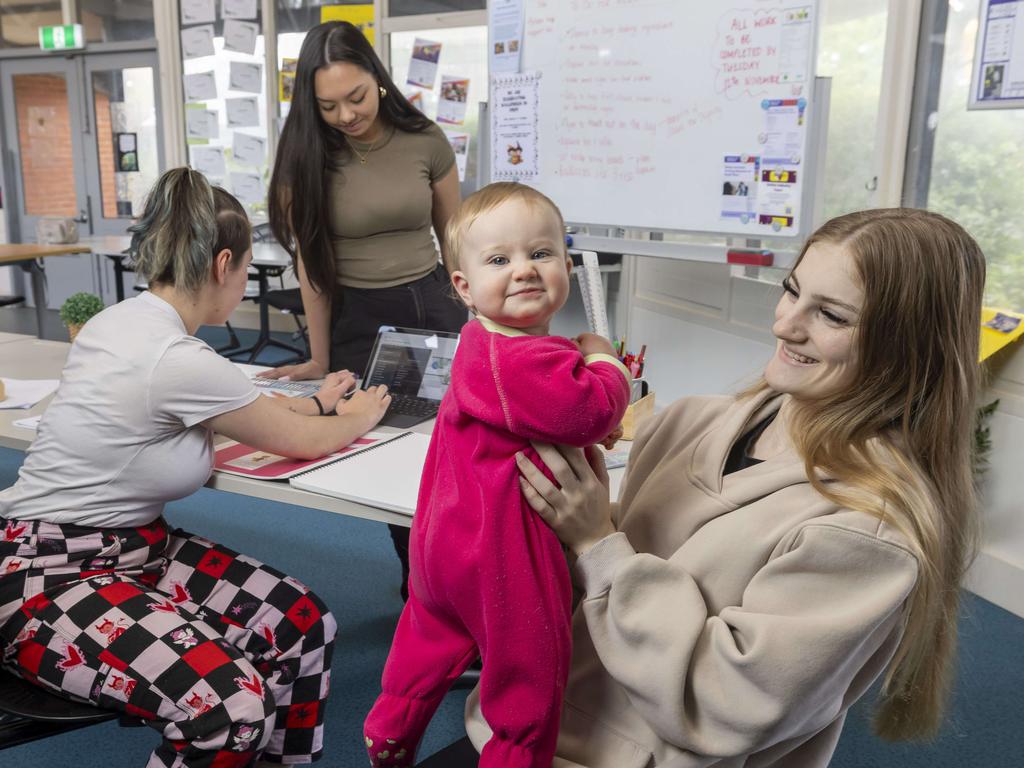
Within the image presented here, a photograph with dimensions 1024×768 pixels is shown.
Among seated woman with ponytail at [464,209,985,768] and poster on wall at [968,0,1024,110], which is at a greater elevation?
poster on wall at [968,0,1024,110]

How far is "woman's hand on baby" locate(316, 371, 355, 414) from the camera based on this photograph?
1.78 m

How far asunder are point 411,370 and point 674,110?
4.24 feet

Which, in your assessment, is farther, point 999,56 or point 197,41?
point 197,41

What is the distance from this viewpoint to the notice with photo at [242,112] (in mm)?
6082

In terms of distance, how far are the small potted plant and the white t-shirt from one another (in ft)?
2.89

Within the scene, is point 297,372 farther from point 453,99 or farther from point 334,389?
point 453,99

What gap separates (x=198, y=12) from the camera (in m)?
6.14

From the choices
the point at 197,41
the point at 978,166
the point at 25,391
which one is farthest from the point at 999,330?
the point at 197,41

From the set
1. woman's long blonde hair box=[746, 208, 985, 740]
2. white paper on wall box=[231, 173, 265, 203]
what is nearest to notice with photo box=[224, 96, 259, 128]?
white paper on wall box=[231, 173, 265, 203]

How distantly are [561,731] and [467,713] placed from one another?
0.15 meters

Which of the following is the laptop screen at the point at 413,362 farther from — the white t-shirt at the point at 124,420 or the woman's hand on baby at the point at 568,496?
the woman's hand on baby at the point at 568,496

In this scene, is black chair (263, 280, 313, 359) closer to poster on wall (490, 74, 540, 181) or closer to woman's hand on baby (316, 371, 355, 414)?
poster on wall (490, 74, 540, 181)

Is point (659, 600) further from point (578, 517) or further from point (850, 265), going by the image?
point (850, 265)

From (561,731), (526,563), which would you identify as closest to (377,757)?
(561,731)
